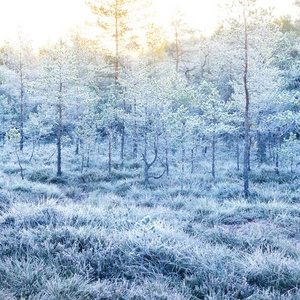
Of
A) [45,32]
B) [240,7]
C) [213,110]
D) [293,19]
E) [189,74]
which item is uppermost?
[45,32]

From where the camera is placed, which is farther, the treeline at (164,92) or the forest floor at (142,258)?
the treeline at (164,92)

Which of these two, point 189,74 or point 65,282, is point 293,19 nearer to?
point 189,74

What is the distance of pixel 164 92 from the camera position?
39.9ft

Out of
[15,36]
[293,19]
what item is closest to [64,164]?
[15,36]

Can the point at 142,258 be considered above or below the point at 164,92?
below

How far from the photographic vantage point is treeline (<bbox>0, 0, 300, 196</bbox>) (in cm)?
1158

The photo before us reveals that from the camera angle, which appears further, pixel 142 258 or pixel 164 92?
pixel 164 92

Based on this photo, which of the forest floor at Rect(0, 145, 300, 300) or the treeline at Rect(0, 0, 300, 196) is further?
the treeline at Rect(0, 0, 300, 196)

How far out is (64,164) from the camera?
18703 mm

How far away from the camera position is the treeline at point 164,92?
38.0 ft

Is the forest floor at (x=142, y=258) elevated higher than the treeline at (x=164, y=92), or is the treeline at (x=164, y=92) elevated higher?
the treeline at (x=164, y=92)

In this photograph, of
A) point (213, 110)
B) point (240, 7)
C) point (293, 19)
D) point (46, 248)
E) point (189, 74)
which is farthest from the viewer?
point (293, 19)

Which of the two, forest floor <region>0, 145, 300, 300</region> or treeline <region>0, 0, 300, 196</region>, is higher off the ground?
treeline <region>0, 0, 300, 196</region>

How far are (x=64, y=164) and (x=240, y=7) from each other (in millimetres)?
14718
